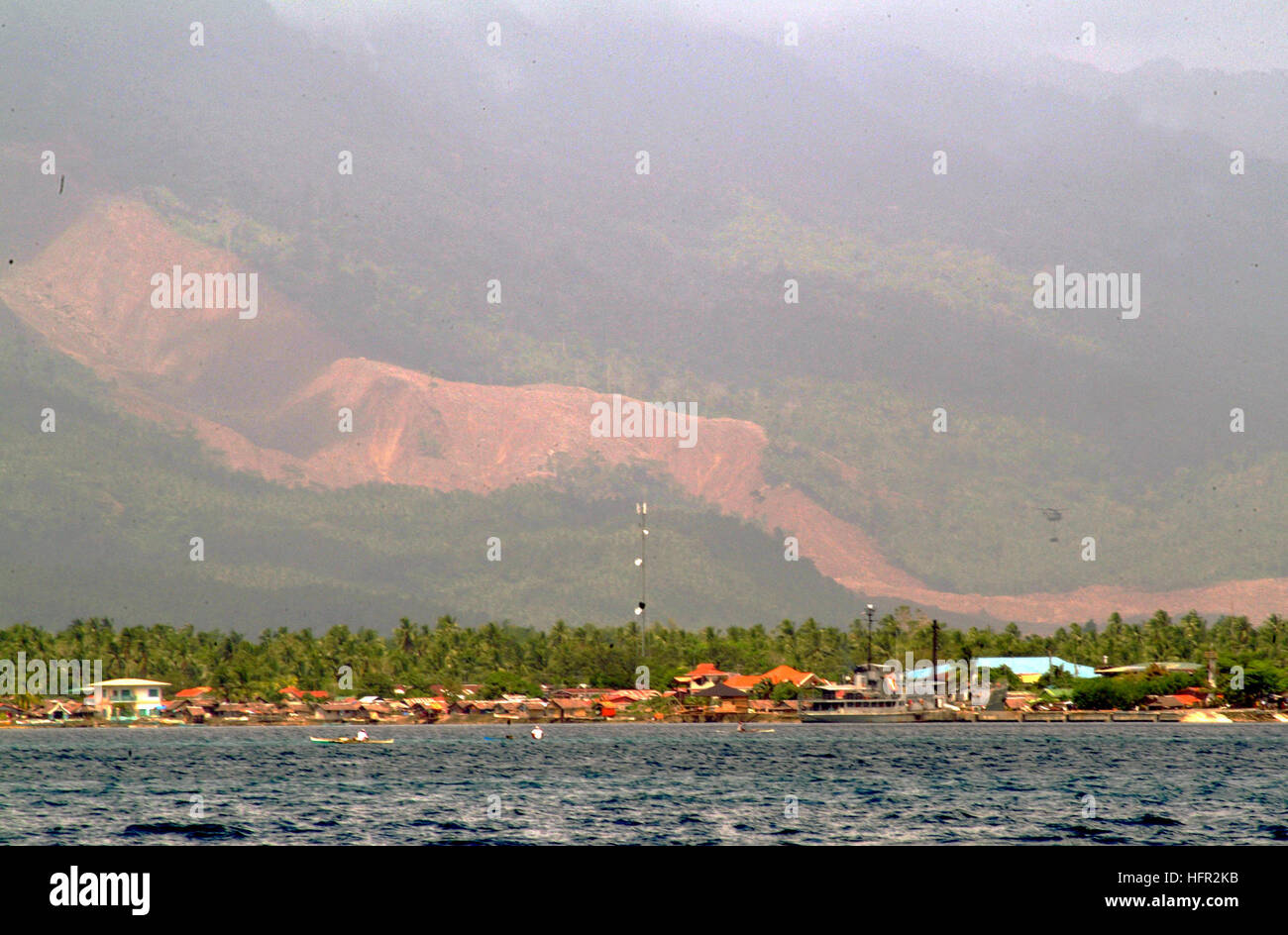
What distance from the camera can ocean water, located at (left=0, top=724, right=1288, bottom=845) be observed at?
49469 mm

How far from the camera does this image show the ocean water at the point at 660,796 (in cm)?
4947

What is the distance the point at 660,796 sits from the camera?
6681cm
